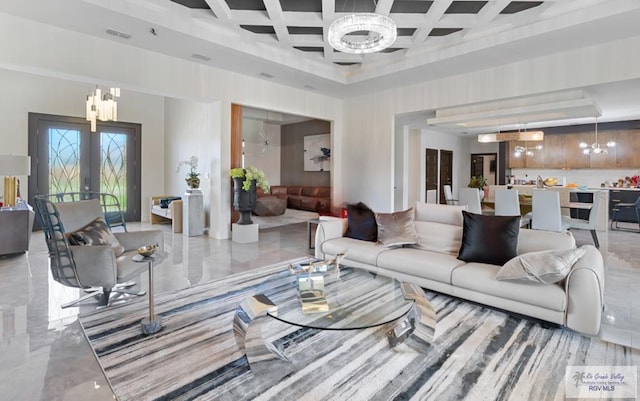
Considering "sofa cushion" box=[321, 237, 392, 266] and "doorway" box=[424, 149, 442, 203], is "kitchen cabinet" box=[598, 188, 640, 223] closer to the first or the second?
"doorway" box=[424, 149, 442, 203]

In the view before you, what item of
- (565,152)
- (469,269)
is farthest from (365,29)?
(565,152)

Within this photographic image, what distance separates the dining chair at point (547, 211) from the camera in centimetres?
517

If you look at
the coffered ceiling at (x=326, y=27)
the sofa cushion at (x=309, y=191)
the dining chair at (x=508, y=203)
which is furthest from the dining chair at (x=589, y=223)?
→ the sofa cushion at (x=309, y=191)

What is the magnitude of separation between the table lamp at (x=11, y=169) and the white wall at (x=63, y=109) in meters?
1.94

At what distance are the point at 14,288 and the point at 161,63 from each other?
368 cm

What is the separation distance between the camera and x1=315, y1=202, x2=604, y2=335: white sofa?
2.53 meters

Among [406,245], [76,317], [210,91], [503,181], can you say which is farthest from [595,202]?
[76,317]

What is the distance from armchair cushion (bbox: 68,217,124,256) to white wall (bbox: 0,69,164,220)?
17.5ft

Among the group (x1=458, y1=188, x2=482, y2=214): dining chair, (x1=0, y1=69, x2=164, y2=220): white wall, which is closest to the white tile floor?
(x1=458, y1=188, x2=482, y2=214): dining chair

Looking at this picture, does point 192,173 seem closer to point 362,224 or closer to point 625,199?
point 362,224

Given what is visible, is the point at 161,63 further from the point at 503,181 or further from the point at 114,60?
the point at 503,181

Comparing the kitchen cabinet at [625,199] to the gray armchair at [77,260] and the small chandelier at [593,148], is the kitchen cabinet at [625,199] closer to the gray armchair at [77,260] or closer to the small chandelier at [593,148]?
the small chandelier at [593,148]

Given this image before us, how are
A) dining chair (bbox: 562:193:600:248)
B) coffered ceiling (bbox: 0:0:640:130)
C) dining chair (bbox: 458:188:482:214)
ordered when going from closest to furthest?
coffered ceiling (bbox: 0:0:640:130) < dining chair (bbox: 562:193:600:248) < dining chair (bbox: 458:188:482:214)

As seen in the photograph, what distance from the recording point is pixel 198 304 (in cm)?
321
